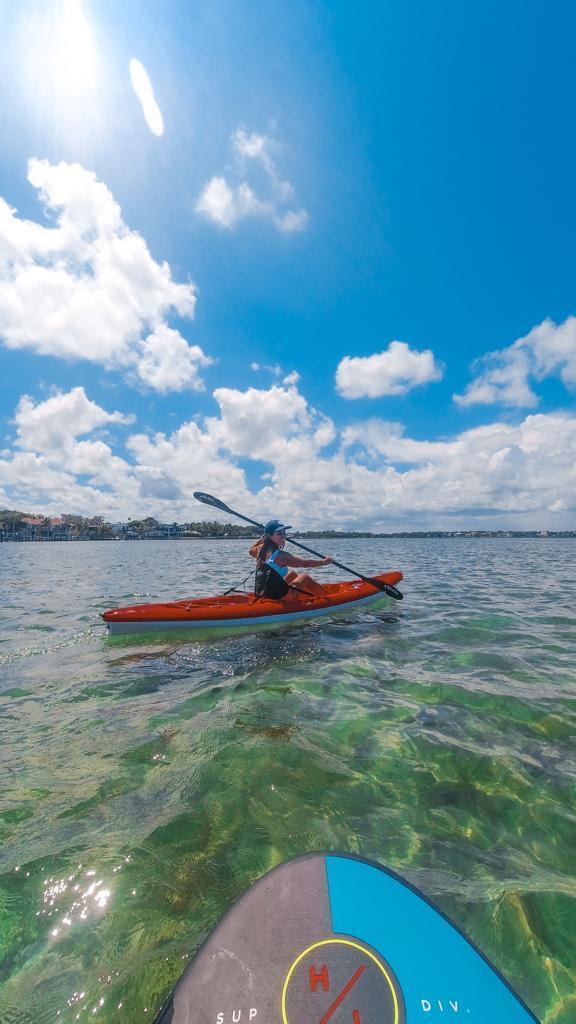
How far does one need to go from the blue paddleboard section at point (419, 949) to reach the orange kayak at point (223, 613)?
265 inches

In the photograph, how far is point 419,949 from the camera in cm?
202

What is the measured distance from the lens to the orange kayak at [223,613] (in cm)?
864

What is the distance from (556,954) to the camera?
92.7 inches

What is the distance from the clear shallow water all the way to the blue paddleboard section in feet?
1.70

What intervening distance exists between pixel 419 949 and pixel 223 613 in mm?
7231

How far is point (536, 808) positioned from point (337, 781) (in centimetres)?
165

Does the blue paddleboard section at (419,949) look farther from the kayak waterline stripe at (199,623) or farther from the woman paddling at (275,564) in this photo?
the woman paddling at (275,564)

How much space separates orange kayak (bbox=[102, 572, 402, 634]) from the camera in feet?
28.3

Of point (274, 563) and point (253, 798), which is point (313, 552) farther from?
point (253, 798)

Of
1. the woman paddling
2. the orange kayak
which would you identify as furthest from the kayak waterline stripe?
the woman paddling

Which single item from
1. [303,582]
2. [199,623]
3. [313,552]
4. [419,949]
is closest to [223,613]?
[199,623]

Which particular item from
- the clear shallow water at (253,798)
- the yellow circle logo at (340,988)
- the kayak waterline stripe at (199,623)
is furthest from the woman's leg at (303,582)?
the yellow circle logo at (340,988)

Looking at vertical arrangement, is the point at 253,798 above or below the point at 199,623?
below

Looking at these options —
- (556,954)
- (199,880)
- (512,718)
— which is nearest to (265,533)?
(512,718)
